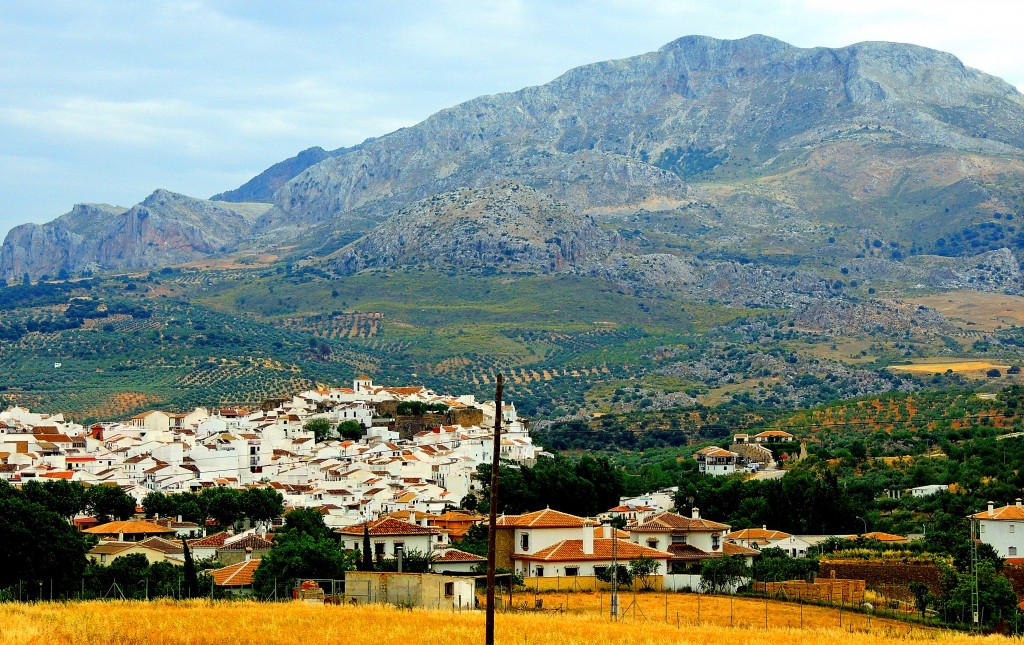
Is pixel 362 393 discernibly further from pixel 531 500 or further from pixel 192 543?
pixel 192 543

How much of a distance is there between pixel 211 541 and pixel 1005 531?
96.6 ft

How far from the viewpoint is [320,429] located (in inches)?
4040

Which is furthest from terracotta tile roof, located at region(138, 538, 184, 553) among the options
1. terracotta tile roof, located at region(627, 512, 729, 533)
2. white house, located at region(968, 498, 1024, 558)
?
white house, located at region(968, 498, 1024, 558)

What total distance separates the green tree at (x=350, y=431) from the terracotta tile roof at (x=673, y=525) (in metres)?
48.6

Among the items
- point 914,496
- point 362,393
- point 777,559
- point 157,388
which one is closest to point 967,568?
point 777,559

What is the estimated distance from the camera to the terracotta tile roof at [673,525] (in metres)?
52.9

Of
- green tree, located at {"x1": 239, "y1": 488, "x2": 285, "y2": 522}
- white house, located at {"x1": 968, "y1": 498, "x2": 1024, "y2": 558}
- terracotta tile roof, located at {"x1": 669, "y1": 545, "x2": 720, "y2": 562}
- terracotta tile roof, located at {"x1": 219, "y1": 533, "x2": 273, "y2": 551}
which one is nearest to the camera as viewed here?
terracotta tile roof, located at {"x1": 669, "y1": 545, "x2": 720, "y2": 562}

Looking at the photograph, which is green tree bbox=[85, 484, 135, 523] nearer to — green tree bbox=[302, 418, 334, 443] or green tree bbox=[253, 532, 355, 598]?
green tree bbox=[253, 532, 355, 598]

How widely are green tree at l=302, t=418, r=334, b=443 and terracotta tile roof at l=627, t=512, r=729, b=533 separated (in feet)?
163

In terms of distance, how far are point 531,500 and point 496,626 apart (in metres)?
35.8

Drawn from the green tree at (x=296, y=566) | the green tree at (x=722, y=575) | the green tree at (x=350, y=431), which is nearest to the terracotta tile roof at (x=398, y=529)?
the green tree at (x=296, y=566)

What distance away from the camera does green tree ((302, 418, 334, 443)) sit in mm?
102000

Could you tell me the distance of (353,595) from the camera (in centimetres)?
3866

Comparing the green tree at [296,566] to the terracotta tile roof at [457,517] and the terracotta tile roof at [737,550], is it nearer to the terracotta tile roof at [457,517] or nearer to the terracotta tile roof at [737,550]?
the terracotta tile roof at [737,550]
